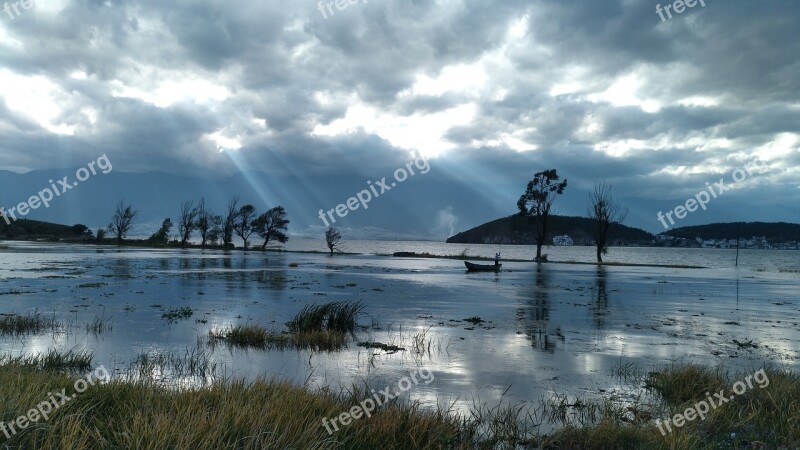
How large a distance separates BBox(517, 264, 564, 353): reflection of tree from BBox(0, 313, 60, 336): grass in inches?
565

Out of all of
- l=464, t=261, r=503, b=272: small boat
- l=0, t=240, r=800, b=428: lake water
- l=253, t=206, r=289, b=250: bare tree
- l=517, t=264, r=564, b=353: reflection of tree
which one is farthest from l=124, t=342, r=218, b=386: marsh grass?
l=253, t=206, r=289, b=250: bare tree

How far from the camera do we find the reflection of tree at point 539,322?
49.1 ft

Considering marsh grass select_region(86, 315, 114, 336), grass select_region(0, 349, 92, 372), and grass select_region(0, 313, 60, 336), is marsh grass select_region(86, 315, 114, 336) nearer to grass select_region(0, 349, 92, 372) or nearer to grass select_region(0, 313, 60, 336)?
grass select_region(0, 313, 60, 336)

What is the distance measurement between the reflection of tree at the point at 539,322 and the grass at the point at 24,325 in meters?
14.4

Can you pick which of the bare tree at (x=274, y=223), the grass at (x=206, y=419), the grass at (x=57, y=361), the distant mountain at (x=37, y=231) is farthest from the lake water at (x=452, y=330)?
the distant mountain at (x=37, y=231)

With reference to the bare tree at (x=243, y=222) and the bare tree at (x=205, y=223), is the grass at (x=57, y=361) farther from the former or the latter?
the bare tree at (x=205, y=223)

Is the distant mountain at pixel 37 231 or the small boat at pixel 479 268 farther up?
the distant mountain at pixel 37 231

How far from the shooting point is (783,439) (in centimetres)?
690

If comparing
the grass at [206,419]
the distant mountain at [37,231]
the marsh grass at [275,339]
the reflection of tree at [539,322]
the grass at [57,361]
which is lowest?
the reflection of tree at [539,322]

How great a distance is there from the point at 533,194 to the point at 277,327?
209ft

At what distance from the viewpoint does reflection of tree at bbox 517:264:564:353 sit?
1498 cm

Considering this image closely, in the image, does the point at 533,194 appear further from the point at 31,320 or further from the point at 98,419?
the point at 98,419

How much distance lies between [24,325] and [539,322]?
16831 millimetres

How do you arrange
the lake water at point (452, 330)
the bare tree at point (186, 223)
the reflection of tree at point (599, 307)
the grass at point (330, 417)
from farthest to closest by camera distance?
the bare tree at point (186, 223), the reflection of tree at point (599, 307), the lake water at point (452, 330), the grass at point (330, 417)
